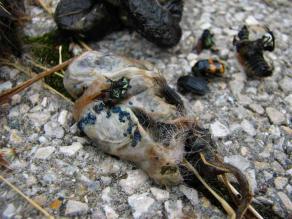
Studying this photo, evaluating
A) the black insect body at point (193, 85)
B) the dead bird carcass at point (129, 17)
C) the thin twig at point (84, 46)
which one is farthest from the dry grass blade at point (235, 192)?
the thin twig at point (84, 46)

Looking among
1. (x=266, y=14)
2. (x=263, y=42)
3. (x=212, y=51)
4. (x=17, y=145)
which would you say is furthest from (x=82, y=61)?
(x=266, y=14)

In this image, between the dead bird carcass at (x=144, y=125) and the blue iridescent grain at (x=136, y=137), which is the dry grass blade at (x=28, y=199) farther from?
the blue iridescent grain at (x=136, y=137)

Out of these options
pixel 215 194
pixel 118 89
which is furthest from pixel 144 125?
pixel 215 194

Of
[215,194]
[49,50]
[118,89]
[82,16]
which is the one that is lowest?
[215,194]

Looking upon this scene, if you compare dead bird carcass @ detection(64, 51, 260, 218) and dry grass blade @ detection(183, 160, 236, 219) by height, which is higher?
dead bird carcass @ detection(64, 51, 260, 218)

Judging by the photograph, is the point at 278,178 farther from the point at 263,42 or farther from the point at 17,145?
the point at 17,145

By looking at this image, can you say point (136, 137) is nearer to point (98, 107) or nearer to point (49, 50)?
point (98, 107)

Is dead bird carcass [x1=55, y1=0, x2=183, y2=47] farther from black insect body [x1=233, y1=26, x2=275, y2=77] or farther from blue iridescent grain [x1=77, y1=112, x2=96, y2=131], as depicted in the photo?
blue iridescent grain [x1=77, y1=112, x2=96, y2=131]

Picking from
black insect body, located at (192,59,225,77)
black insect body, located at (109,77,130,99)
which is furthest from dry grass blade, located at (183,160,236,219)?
black insect body, located at (192,59,225,77)

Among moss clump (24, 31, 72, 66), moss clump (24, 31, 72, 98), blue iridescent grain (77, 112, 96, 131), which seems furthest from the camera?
moss clump (24, 31, 72, 66)
